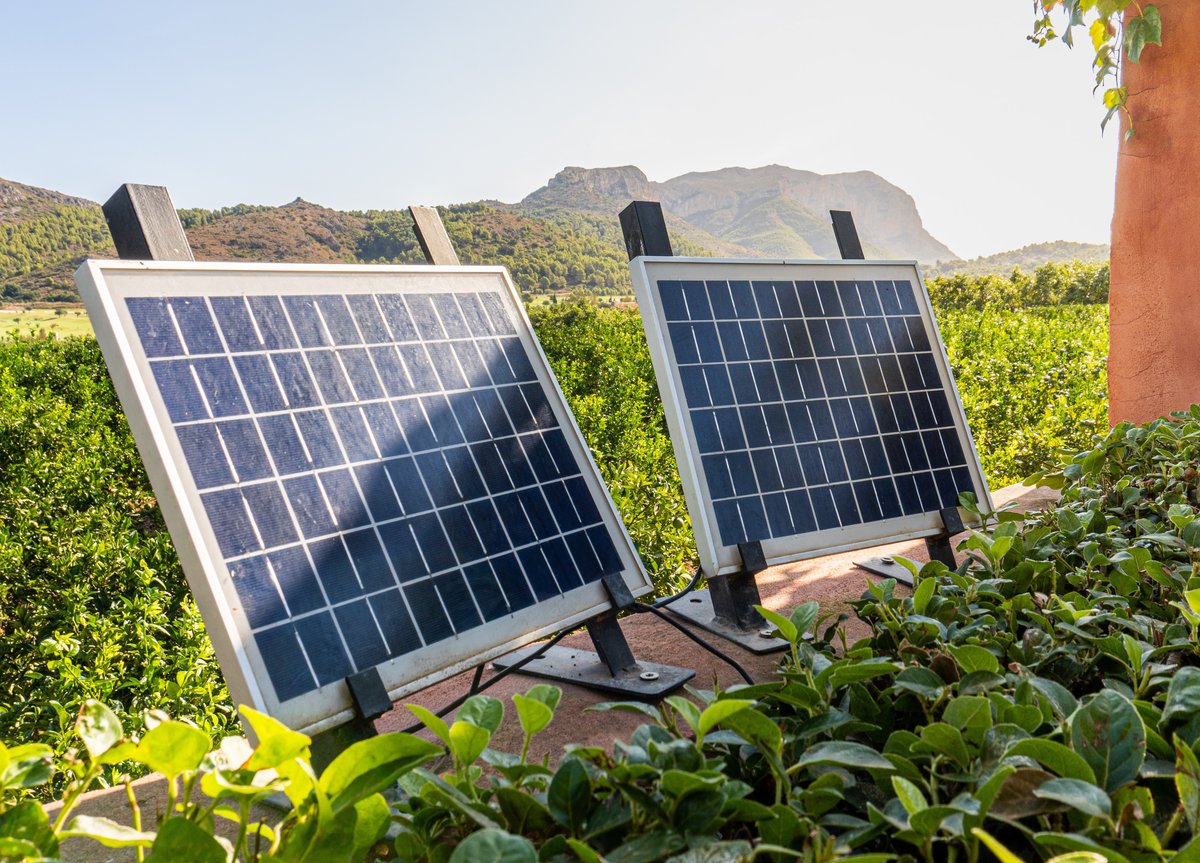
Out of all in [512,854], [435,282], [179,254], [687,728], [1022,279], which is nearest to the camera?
[512,854]

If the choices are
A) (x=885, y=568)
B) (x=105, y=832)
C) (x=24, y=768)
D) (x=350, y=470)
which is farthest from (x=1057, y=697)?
(x=885, y=568)

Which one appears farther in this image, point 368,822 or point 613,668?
point 613,668

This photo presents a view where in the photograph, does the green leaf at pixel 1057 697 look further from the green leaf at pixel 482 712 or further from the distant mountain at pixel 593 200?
the distant mountain at pixel 593 200

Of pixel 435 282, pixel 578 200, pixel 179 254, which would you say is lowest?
pixel 435 282

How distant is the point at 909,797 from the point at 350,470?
1563 mm

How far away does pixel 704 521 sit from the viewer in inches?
108

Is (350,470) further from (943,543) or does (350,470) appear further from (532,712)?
(943,543)

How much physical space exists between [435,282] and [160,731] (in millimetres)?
1869

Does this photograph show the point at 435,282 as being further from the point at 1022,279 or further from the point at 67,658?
the point at 1022,279

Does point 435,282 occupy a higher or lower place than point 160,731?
higher

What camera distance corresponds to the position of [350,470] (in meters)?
2.04

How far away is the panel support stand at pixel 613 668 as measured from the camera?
2439 millimetres

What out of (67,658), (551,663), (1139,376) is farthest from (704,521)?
(1139,376)

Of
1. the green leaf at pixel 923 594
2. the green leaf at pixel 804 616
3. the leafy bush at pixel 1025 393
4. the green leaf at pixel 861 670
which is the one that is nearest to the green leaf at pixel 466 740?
the green leaf at pixel 861 670
